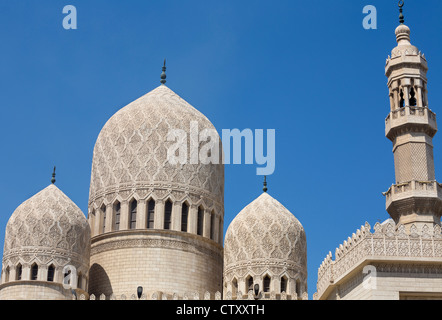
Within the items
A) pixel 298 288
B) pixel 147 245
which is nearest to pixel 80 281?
pixel 147 245

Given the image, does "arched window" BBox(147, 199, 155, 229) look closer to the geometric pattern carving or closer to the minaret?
the minaret

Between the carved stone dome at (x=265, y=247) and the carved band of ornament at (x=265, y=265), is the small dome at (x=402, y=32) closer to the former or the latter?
the carved stone dome at (x=265, y=247)

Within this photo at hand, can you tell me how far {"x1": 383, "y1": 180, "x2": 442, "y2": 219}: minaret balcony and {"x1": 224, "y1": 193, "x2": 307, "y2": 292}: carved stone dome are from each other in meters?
7.44

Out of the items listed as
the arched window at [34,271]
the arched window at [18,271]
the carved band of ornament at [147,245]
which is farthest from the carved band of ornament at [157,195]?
the arched window at [18,271]

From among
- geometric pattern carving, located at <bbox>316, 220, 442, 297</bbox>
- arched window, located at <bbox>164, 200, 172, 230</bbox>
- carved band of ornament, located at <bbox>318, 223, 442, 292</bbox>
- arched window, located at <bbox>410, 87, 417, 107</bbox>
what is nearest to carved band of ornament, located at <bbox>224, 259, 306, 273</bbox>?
arched window, located at <bbox>164, 200, 172, 230</bbox>

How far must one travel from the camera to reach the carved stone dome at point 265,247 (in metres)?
28.3

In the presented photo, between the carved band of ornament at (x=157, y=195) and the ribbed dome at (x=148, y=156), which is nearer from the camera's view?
the carved band of ornament at (x=157, y=195)

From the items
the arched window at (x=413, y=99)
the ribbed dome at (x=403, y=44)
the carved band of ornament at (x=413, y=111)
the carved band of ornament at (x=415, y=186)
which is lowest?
the carved band of ornament at (x=415, y=186)

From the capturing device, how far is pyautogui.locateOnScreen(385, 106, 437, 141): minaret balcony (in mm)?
22328

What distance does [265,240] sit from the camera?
93.8ft

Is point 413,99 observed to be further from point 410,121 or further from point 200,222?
point 200,222

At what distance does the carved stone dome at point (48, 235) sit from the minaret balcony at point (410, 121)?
1021 cm
